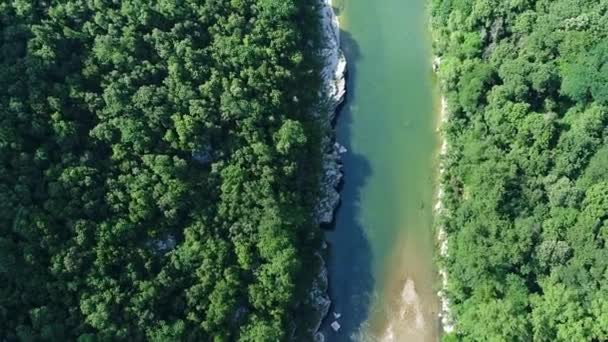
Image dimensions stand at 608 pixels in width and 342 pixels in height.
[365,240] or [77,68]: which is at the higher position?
[77,68]

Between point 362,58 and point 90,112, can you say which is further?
point 362,58

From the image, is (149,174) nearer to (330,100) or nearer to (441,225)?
(330,100)

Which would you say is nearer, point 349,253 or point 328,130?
point 349,253

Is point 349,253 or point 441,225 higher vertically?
point 441,225

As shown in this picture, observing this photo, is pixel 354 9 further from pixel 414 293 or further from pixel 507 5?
pixel 414 293

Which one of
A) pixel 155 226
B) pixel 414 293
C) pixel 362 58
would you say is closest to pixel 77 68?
pixel 155 226

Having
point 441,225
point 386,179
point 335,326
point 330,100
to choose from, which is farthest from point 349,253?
point 330,100

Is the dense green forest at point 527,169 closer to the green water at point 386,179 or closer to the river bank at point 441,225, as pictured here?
the river bank at point 441,225
